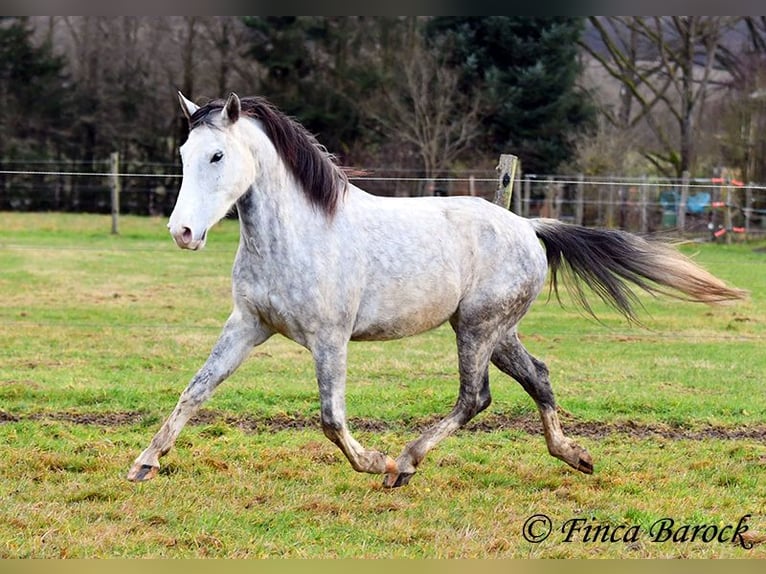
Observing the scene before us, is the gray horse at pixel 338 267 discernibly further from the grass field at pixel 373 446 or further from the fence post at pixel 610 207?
the fence post at pixel 610 207

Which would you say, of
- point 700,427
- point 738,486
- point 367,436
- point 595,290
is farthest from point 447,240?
point 700,427

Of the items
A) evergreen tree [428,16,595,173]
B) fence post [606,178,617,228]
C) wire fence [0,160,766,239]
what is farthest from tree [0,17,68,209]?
fence post [606,178,617,228]

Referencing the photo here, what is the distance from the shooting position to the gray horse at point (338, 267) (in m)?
4.62

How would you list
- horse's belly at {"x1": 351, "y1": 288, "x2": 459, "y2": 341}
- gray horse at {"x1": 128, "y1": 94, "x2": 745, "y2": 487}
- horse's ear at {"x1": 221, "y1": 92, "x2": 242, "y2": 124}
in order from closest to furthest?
horse's ear at {"x1": 221, "y1": 92, "x2": 242, "y2": 124} < gray horse at {"x1": 128, "y1": 94, "x2": 745, "y2": 487} < horse's belly at {"x1": 351, "y1": 288, "x2": 459, "y2": 341}

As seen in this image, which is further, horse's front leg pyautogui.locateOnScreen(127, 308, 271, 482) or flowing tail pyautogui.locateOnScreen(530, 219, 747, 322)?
flowing tail pyautogui.locateOnScreen(530, 219, 747, 322)

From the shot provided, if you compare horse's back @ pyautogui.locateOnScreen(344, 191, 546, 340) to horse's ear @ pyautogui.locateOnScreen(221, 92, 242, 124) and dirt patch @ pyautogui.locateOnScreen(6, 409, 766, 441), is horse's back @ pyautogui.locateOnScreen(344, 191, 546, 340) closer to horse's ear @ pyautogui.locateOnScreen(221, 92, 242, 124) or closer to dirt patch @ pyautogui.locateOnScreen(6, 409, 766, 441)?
horse's ear @ pyautogui.locateOnScreen(221, 92, 242, 124)

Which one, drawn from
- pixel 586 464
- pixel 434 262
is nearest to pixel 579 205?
pixel 586 464

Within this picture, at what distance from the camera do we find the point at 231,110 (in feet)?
15.0

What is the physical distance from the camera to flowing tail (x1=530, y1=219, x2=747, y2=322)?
585 cm

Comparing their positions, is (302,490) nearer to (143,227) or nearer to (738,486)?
(738,486)

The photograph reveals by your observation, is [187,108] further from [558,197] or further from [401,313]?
[558,197]

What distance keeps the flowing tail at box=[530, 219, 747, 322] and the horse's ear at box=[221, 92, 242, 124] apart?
84.3 inches

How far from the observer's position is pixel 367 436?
6.29 m

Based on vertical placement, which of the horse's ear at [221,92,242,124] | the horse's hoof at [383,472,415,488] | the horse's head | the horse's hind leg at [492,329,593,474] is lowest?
the horse's hoof at [383,472,415,488]
